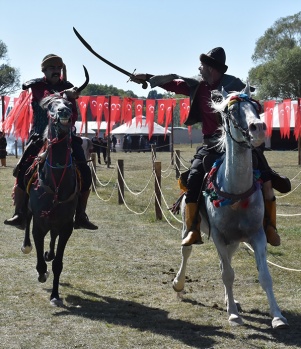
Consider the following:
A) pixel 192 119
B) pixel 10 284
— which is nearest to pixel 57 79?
pixel 192 119

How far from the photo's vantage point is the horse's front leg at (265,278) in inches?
269

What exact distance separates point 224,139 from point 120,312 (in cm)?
226

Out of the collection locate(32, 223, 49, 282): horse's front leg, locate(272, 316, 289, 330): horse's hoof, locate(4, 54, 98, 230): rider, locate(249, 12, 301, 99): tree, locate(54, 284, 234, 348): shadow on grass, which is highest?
locate(249, 12, 301, 99): tree

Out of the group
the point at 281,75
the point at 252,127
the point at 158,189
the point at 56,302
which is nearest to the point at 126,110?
the point at 158,189

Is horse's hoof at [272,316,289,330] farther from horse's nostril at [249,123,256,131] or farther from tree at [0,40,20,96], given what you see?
tree at [0,40,20,96]

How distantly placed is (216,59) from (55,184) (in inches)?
89.9

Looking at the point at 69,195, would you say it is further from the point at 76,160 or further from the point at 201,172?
the point at 201,172

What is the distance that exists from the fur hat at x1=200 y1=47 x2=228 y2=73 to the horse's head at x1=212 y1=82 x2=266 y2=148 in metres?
0.92

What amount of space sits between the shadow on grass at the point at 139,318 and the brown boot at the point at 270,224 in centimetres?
109

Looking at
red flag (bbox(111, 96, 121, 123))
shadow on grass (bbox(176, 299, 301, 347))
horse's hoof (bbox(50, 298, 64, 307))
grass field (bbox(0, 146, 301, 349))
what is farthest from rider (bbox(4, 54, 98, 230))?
red flag (bbox(111, 96, 121, 123))

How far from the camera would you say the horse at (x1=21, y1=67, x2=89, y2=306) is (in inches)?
326

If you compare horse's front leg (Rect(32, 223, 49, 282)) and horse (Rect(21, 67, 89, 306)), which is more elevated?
horse (Rect(21, 67, 89, 306))

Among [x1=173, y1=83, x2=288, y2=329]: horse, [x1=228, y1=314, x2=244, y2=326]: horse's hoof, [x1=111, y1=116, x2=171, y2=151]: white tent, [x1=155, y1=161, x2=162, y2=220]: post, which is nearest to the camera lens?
[x1=173, y1=83, x2=288, y2=329]: horse

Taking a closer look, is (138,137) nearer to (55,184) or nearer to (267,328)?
(55,184)
